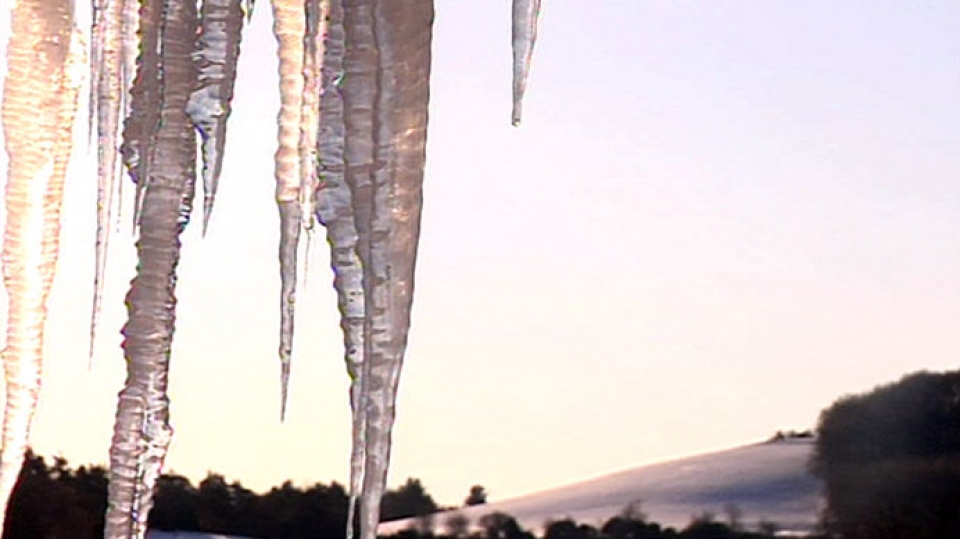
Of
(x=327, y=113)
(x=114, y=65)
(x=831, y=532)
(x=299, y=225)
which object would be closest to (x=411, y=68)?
(x=327, y=113)

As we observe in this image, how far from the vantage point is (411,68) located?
0.75 m

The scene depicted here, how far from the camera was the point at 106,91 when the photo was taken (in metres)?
0.99

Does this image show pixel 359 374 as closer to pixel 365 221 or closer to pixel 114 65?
pixel 365 221

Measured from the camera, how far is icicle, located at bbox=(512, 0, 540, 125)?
0.77 metres

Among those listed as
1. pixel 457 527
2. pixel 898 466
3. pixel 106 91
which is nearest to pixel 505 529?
pixel 457 527

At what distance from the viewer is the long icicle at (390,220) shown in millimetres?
730

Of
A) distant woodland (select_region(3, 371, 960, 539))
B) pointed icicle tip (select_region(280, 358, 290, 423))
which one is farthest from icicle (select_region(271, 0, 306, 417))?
distant woodland (select_region(3, 371, 960, 539))

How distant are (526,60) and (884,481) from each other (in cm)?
1128

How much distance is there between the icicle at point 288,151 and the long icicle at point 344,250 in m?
0.10

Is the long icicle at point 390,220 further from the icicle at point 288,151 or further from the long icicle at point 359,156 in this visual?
the icicle at point 288,151

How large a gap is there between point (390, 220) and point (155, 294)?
17 cm

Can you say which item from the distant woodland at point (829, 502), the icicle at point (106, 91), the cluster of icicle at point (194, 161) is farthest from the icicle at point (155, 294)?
the distant woodland at point (829, 502)

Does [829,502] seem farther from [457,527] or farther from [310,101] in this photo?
[310,101]

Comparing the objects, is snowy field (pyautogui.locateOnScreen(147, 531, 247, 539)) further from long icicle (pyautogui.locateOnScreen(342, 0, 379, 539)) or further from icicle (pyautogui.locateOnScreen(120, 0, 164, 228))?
long icicle (pyautogui.locateOnScreen(342, 0, 379, 539))
